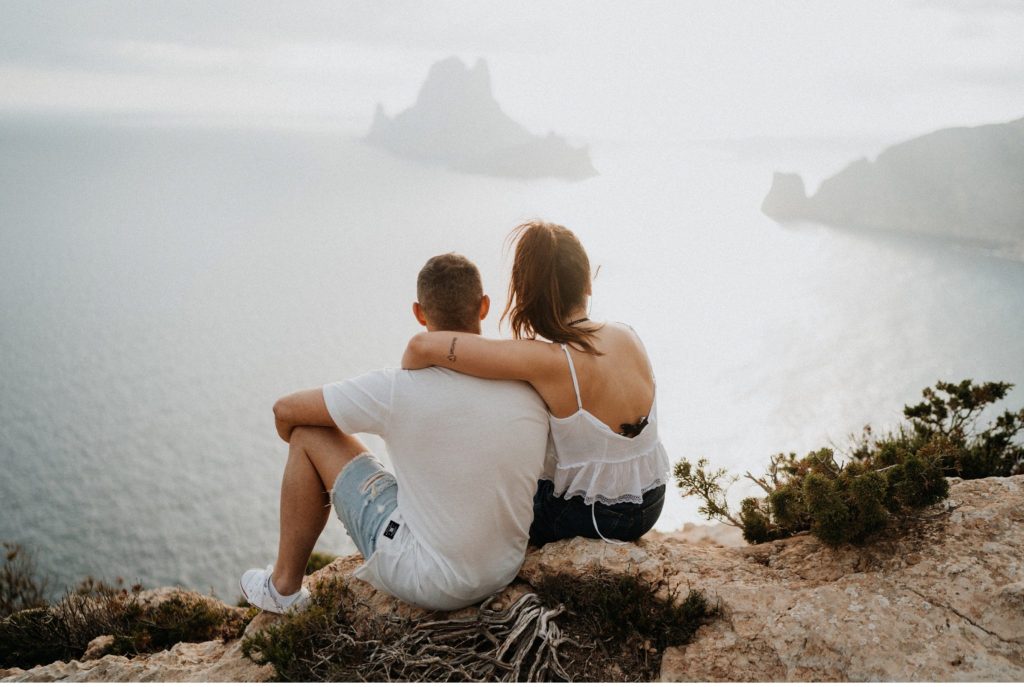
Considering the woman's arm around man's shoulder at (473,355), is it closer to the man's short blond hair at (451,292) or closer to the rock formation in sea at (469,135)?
the man's short blond hair at (451,292)

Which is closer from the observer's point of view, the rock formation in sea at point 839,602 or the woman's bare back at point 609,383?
the rock formation in sea at point 839,602

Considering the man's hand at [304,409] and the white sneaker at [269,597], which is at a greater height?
the man's hand at [304,409]

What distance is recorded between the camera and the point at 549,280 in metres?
2.85

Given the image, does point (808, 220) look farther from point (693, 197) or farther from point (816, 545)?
point (816, 545)

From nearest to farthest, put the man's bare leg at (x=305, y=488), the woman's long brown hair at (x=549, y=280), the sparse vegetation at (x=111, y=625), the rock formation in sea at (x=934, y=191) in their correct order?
the woman's long brown hair at (x=549, y=280)
the man's bare leg at (x=305, y=488)
the sparse vegetation at (x=111, y=625)
the rock formation in sea at (x=934, y=191)

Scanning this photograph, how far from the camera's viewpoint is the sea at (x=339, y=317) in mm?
44281

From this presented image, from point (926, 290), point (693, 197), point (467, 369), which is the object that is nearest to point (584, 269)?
point (467, 369)

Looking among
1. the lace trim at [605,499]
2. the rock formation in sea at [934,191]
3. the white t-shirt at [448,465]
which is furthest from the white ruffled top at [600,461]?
the rock formation in sea at [934,191]

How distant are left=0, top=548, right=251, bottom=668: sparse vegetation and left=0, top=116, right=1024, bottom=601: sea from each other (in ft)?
10.9

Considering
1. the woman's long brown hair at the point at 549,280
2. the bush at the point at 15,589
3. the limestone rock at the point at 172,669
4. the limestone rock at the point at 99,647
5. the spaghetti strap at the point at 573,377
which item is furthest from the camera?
the bush at the point at 15,589

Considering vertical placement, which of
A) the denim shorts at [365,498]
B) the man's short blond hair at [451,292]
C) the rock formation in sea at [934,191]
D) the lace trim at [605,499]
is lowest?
the lace trim at [605,499]

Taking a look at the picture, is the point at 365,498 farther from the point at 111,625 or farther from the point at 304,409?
the point at 111,625

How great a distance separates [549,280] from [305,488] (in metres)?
1.46

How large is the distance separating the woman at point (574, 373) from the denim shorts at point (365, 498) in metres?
0.67
